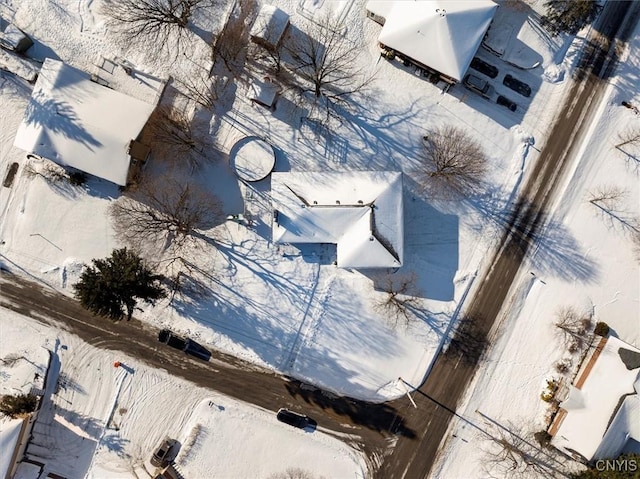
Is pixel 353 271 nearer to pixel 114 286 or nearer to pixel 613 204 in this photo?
pixel 114 286

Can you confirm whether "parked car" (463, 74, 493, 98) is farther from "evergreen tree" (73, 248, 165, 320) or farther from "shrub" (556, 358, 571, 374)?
"evergreen tree" (73, 248, 165, 320)

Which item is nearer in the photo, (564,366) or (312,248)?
(312,248)

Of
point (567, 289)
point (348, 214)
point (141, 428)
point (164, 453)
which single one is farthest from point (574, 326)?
point (141, 428)

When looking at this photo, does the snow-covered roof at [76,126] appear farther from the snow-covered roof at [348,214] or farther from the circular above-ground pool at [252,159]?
the snow-covered roof at [348,214]

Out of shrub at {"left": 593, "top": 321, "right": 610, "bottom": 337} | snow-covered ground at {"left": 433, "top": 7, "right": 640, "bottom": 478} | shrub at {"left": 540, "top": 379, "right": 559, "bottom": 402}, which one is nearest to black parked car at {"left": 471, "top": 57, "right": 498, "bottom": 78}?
snow-covered ground at {"left": 433, "top": 7, "right": 640, "bottom": 478}

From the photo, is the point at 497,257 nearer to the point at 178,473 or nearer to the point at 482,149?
the point at 482,149

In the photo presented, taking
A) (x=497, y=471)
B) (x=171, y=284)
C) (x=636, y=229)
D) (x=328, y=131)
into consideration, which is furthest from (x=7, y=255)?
(x=636, y=229)
